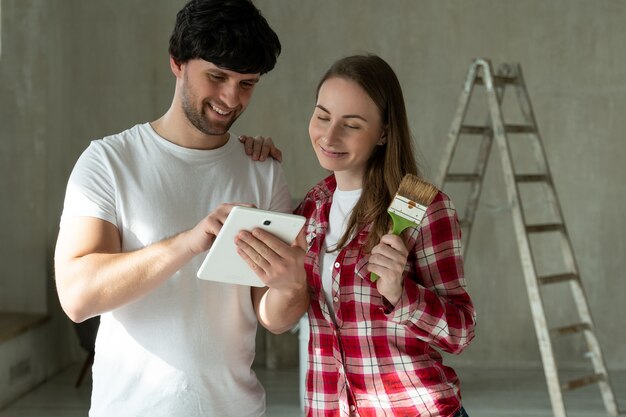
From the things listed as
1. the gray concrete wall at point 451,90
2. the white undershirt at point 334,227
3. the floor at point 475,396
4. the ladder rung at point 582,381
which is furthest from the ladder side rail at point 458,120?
the white undershirt at point 334,227

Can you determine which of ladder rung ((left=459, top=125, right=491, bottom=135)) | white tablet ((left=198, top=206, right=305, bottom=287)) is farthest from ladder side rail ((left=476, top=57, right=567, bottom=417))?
white tablet ((left=198, top=206, right=305, bottom=287))

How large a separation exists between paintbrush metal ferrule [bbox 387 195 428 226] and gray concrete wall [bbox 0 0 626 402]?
17.2 ft

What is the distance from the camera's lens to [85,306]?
1.95 meters

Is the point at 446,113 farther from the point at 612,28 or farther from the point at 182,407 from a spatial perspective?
the point at 182,407

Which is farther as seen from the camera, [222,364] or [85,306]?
[222,364]

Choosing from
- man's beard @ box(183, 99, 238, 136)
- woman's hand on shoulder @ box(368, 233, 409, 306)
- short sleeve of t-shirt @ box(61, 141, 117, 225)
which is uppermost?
man's beard @ box(183, 99, 238, 136)

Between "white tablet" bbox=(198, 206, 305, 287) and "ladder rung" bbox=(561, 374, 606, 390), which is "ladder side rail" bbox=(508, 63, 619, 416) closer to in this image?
"ladder rung" bbox=(561, 374, 606, 390)

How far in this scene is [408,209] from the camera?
2.00m

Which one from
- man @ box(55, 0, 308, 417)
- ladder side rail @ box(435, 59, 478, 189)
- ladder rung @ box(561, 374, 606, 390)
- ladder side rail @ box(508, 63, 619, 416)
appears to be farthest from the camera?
ladder side rail @ box(508, 63, 619, 416)

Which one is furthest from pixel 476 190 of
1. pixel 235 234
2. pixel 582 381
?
pixel 235 234

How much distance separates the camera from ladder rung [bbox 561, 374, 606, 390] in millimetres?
5164

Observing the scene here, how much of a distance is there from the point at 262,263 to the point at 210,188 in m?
0.40

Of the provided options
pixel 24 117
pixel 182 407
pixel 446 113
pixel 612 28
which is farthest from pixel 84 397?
pixel 612 28

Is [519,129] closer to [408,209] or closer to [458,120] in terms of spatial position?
[458,120]
